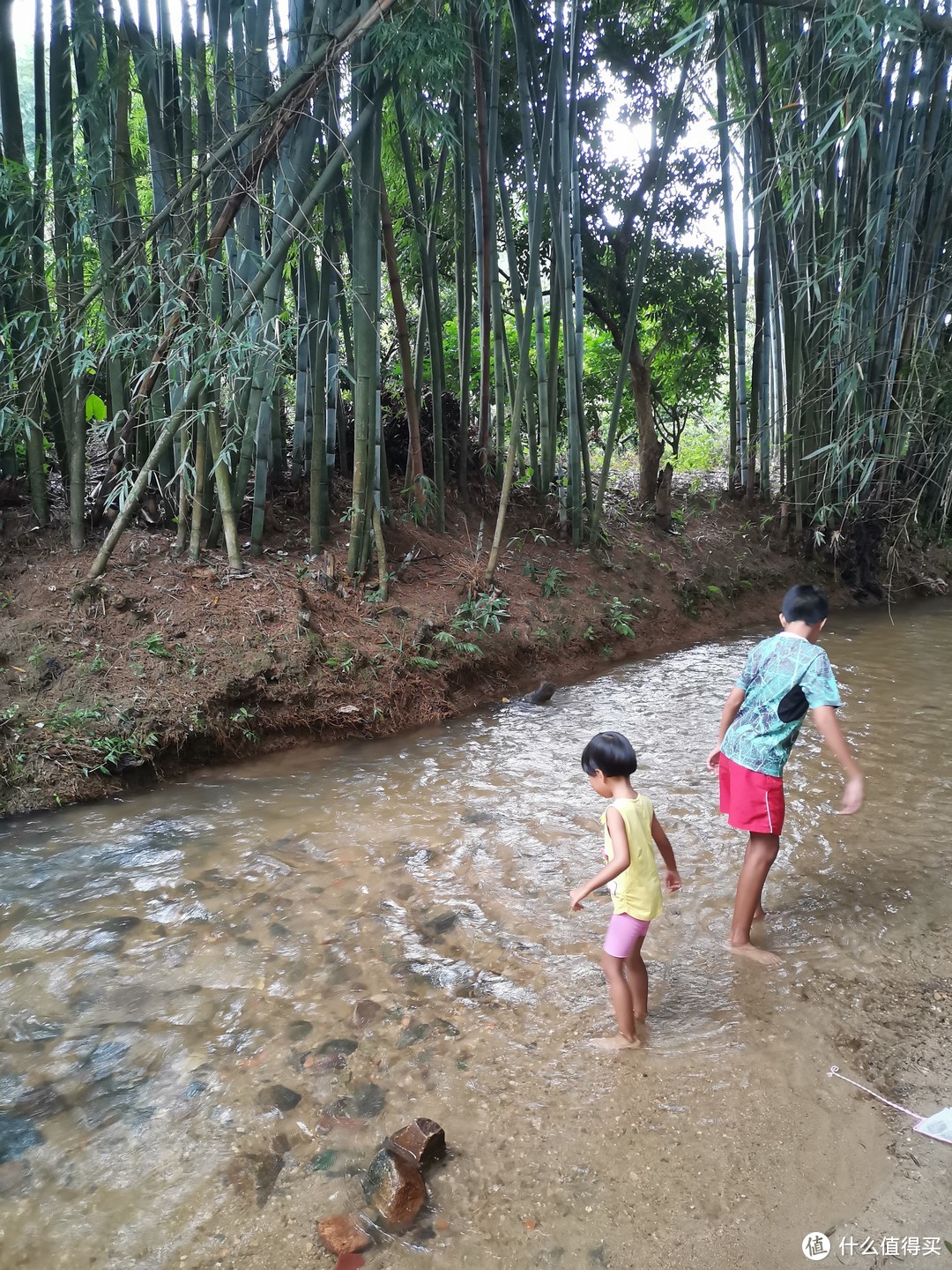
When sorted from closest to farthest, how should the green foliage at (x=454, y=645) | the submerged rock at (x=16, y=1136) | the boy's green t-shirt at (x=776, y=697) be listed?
the submerged rock at (x=16, y=1136), the boy's green t-shirt at (x=776, y=697), the green foliage at (x=454, y=645)

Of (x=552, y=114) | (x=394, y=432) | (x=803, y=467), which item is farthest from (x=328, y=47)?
(x=803, y=467)

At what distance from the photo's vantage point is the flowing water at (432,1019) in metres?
1.51

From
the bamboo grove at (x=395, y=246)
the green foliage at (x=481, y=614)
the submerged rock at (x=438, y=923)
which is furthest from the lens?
the green foliage at (x=481, y=614)

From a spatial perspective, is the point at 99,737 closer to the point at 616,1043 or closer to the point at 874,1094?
the point at 616,1043

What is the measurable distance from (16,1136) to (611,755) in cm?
154

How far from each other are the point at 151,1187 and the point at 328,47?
12.9 feet

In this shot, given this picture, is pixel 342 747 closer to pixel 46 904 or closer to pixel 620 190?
pixel 46 904

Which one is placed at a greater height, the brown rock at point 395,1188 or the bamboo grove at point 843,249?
the bamboo grove at point 843,249

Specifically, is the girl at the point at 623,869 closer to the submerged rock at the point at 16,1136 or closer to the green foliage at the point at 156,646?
the submerged rock at the point at 16,1136

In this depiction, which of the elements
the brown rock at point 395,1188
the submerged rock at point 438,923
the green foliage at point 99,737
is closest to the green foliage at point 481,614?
the green foliage at point 99,737

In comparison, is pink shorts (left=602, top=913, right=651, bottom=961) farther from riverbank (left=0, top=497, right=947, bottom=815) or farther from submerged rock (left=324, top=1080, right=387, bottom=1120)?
riverbank (left=0, top=497, right=947, bottom=815)

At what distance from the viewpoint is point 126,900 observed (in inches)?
104

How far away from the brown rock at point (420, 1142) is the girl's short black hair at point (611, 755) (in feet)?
2.66

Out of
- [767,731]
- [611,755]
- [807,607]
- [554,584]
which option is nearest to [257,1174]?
[611,755]
